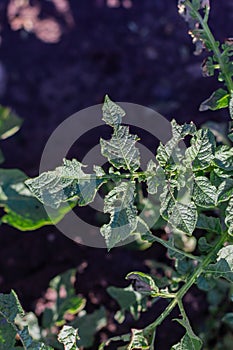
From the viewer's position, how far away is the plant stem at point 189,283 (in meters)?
1.19

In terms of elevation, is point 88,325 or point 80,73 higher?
point 80,73

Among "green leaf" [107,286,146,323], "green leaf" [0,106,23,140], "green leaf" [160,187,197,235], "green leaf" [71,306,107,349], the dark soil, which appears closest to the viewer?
"green leaf" [160,187,197,235]

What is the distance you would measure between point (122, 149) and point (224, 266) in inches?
11.4

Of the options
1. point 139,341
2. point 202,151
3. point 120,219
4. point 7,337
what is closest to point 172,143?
point 202,151

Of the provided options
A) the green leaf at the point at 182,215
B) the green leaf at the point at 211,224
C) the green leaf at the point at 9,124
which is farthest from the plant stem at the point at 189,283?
the green leaf at the point at 9,124

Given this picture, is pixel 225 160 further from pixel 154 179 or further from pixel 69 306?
pixel 69 306

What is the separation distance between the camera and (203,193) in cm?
112

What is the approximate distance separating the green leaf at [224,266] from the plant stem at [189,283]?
0.05 meters

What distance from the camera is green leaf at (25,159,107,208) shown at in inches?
44.7

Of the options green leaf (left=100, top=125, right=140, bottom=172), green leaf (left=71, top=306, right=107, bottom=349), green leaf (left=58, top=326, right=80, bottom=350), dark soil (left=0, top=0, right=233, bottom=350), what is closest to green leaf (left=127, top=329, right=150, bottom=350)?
green leaf (left=58, top=326, right=80, bottom=350)

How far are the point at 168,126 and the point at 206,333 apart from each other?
87cm

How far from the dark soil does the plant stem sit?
112 centimetres

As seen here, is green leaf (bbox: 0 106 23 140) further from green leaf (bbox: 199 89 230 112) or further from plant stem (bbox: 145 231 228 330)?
plant stem (bbox: 145 231 228 330)

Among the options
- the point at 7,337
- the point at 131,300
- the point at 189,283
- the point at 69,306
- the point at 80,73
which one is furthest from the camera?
the point at 80,73
